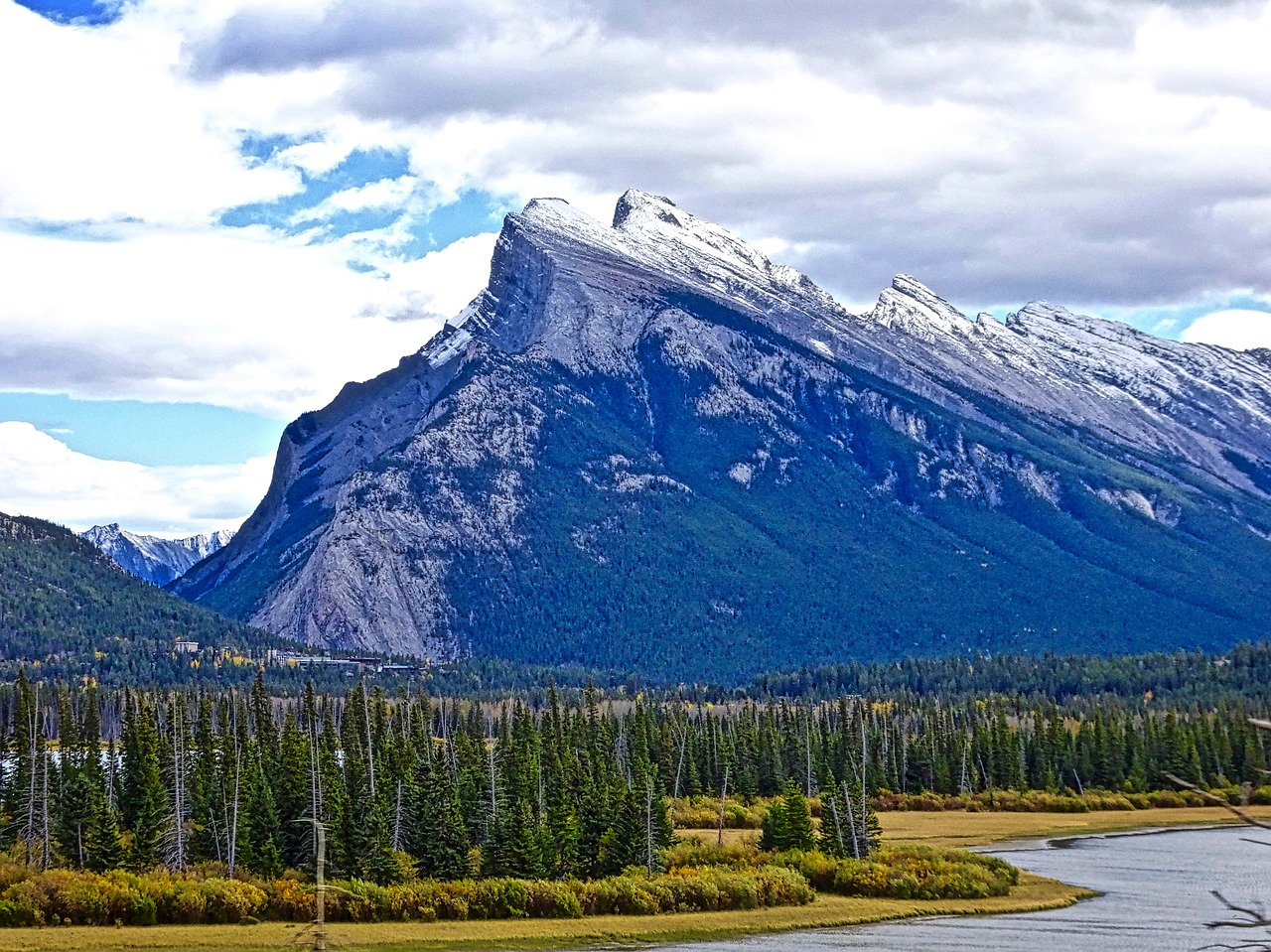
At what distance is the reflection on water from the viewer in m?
102

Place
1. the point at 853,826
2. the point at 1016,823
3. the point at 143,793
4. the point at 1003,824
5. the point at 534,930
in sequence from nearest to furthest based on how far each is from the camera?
the point at 534,930 < the point at 853,826 < the point at 143,793 < the point at 1003,824 < the point at 1016,823

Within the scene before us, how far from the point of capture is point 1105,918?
112 meters

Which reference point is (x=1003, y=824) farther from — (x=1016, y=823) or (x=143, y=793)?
(x=143, y=793)

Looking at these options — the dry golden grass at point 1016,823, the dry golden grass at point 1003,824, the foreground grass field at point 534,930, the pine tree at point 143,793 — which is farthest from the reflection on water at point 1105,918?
the pine tree at point 143,793

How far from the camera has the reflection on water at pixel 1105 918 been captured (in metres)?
102

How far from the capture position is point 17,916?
10338 centimetres

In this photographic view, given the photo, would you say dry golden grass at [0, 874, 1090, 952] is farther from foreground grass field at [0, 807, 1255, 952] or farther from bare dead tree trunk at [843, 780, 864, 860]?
bare dead tree trunk at [843, 780, 864, 860]

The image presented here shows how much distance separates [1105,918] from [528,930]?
37.4 metres

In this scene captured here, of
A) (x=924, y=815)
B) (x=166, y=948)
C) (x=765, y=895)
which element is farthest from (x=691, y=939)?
(x=924, y=815)

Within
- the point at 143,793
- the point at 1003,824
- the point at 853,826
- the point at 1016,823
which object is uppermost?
the point at 143,793

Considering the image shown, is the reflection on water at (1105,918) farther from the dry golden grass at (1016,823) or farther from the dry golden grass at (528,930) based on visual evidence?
the dry golden grass at (1016,823)

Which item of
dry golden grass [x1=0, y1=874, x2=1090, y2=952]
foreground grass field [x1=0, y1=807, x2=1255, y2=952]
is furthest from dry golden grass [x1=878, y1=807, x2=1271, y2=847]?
dry golden grass [x1=0, y1=874, x2=1090, y2=952]

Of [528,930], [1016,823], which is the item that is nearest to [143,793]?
[528,930]

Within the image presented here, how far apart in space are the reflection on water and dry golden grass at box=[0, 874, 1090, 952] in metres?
2.80
